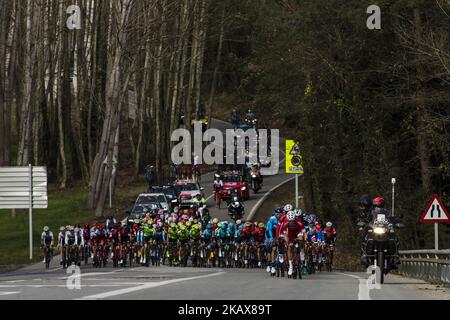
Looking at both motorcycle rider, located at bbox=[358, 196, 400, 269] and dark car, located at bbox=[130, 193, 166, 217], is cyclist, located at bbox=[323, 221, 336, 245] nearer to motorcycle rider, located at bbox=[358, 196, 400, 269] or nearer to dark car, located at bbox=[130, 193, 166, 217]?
motorcycle rider, located at bbox=[358, 196, 400, 269]

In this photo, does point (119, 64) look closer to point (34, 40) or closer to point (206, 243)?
point (34, 40)

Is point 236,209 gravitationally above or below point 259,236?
above

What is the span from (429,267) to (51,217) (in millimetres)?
30841

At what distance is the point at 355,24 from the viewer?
51188mm

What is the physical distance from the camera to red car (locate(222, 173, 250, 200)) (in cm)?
6328

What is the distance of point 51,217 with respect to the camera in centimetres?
5841

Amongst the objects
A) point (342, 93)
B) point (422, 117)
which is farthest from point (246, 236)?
point (342, 93)

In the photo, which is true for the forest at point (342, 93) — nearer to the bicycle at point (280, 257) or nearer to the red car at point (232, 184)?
the red car at point (232, 184)

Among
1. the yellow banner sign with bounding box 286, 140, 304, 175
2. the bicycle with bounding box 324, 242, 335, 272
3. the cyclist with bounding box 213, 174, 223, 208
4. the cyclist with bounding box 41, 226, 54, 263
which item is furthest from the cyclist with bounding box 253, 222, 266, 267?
the cyclist with bounding box 213, 174, 223, 208

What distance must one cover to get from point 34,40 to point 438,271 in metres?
31.8

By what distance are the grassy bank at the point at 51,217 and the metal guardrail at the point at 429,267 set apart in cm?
1237

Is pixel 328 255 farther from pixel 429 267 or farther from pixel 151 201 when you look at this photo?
pixel 151 201
